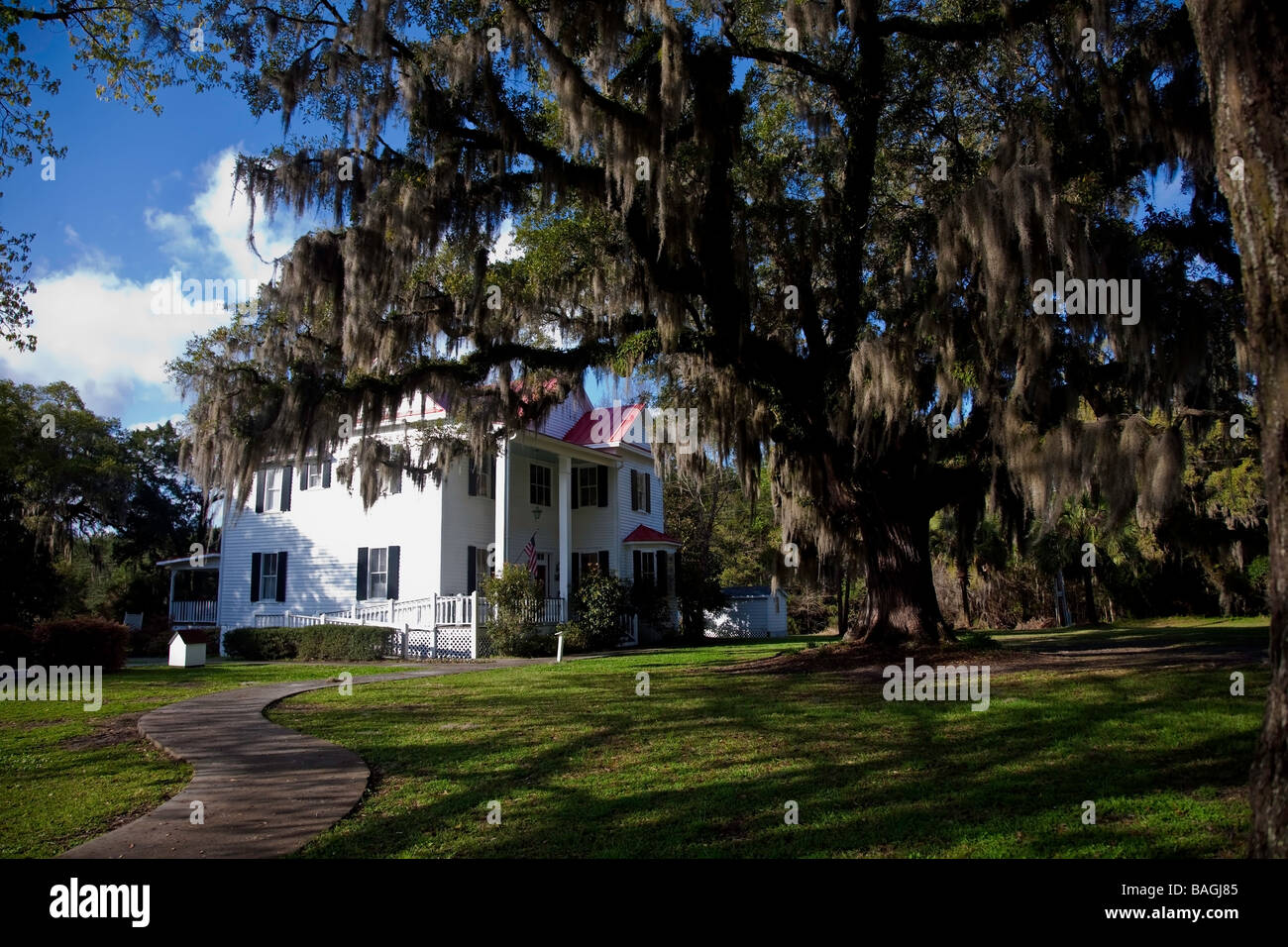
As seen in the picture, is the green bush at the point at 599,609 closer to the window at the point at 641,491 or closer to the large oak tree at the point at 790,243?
the window at the point at 641,491

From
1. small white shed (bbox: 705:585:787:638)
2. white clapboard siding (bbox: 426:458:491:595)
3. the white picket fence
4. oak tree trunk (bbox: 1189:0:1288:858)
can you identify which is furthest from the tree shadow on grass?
small white shed (bbox: 705:585:787:638)

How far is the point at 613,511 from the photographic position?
2475 centimetres

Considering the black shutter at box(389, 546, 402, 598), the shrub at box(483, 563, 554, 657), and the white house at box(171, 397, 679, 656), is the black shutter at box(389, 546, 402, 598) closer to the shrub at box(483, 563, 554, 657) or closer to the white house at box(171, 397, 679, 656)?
the white house at box(171, 397, 679, 656)

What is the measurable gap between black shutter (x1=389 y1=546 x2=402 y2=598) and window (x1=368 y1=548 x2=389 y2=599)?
0.61ft

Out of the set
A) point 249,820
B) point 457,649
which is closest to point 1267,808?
point 249,820

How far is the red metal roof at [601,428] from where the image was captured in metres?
23.9

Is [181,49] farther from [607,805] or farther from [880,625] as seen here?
[880,625]

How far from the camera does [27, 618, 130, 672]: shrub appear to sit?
13.8 metres

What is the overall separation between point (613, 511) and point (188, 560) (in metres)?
14.3

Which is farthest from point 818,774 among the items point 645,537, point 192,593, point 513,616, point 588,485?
point 192,593

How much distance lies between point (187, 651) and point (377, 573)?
537 cm

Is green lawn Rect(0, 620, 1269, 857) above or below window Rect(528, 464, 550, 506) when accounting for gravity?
below

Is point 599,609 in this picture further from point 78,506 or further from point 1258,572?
point 78,506

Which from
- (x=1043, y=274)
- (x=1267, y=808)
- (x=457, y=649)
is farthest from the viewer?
(x=457, y=649)
